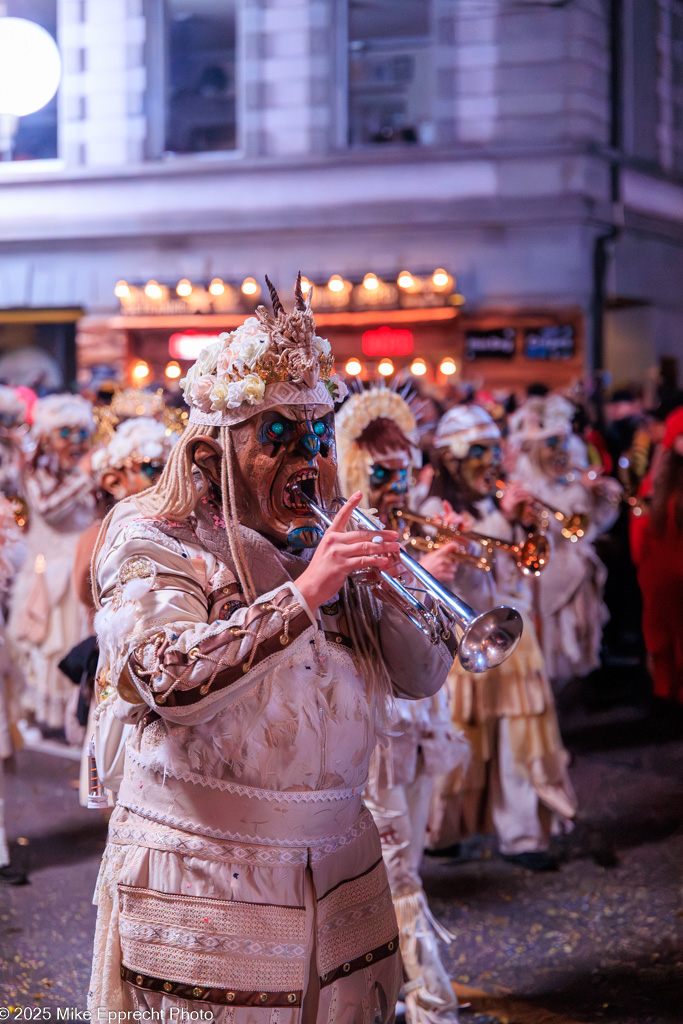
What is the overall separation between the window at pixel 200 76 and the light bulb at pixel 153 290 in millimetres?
1845

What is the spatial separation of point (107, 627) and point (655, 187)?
8377mm

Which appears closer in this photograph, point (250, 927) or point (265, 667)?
point (265, 667)

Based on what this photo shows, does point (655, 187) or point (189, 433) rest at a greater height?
point (655, 187)

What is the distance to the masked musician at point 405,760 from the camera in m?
3.56

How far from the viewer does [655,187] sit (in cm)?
931

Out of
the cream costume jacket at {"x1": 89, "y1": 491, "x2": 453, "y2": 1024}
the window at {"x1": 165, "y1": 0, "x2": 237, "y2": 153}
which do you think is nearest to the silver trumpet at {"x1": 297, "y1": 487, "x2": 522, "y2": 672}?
the cream costume jacket at {"x1": 89, "y1": 491, "x2": 453, "y2": 1024}

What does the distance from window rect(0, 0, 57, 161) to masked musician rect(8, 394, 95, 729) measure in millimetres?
1865

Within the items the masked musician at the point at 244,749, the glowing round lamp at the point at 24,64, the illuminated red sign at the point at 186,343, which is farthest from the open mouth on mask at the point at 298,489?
the illuminated red sign at the point at 186,343

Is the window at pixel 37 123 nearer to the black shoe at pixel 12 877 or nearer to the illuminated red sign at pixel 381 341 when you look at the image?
the illuminated red sign at pixel 381 341

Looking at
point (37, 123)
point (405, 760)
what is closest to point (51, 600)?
point (37, 123)

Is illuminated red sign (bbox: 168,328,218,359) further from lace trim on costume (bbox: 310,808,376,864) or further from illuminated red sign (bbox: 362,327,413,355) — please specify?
lace trim on costume (bbox: 310,808,376,864)

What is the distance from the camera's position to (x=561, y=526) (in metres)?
7.95

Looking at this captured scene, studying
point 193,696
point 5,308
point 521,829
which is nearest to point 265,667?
point 193,696

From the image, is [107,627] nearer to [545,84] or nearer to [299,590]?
[299,590]
